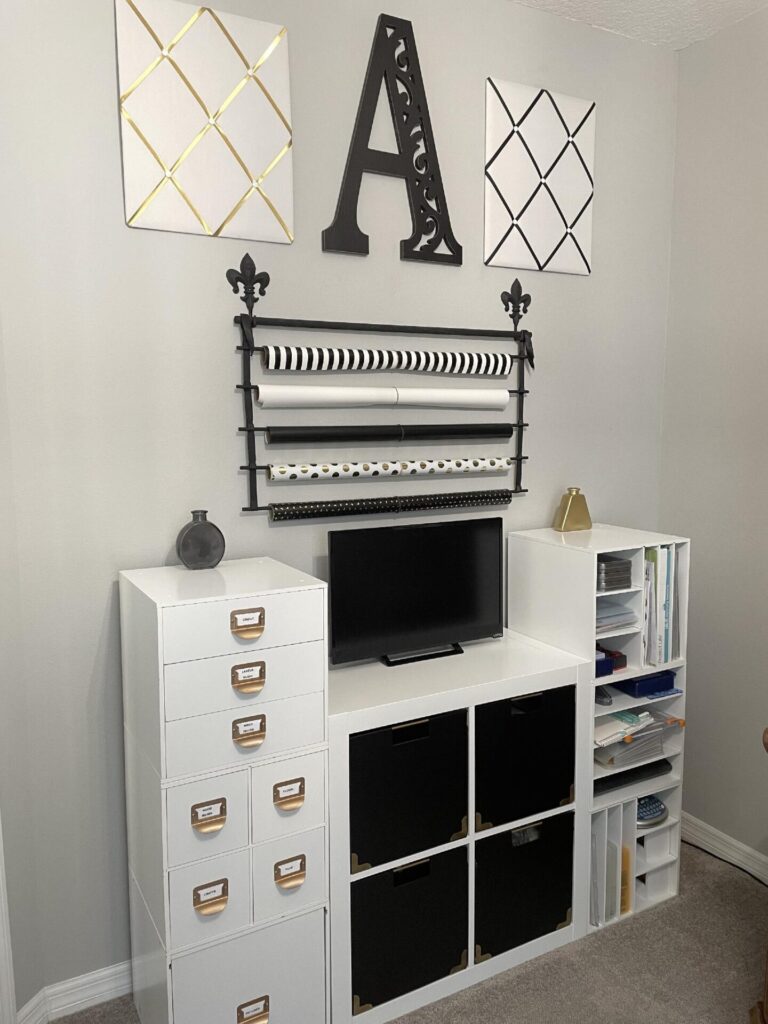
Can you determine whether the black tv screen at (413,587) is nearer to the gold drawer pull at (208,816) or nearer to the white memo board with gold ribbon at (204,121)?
the gold drawer pull at (208,816)

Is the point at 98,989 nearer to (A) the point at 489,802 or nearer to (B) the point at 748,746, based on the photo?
(A) the point at 489,802

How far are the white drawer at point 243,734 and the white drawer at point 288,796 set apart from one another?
0.04 m

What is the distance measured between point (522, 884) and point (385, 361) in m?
1.49

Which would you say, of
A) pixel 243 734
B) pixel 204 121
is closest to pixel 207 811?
pixel 243 734

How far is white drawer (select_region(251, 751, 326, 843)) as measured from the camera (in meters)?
1.84

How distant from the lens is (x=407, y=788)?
2.03 m

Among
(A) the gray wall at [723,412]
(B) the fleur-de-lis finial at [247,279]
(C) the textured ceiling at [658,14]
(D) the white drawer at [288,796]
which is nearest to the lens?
(D) the white drawer at [288,796]

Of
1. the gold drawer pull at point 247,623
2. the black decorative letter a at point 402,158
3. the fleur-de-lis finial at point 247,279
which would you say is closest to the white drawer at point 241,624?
the gold drawer pull at point 247,623

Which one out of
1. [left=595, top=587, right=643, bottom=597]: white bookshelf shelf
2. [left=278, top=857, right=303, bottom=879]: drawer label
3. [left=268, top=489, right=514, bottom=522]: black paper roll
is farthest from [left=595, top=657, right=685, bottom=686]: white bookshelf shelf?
[left=278, top=857, right=303, bottom=879]: drawer label

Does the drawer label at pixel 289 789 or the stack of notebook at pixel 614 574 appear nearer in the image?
the drawer label at pixel 289 789

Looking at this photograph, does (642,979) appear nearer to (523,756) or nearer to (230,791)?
(523,756)

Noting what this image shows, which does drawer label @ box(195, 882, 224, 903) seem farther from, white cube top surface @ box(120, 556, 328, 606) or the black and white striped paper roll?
the black and white striped paper roll

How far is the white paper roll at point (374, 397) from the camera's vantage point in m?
2.16

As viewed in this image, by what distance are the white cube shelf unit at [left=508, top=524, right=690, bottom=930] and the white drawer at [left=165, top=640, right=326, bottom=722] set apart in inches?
32.9
